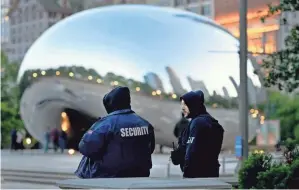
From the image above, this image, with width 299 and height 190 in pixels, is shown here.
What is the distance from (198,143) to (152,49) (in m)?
27.1

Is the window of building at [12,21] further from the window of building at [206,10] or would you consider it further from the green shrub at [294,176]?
the green shrub at [294,176]

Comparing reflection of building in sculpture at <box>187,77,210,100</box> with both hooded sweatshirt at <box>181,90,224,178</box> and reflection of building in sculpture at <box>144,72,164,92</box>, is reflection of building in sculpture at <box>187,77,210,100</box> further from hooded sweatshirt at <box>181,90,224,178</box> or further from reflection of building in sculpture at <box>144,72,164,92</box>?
hooded sweatshirt at <box>181,90,224,178</box>

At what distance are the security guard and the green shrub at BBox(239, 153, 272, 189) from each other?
115 centimetres

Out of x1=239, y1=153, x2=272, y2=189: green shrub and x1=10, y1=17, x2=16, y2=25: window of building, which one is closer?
x1=239, y1=153, x2=272, y2=189: green shrub

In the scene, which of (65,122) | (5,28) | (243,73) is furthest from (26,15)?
(243,73)

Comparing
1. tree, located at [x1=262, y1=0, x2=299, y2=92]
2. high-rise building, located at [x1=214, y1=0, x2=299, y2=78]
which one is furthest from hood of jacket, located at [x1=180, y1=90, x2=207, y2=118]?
high-rise building, located at [x1=214, y1=0, x2=299, y2=78]

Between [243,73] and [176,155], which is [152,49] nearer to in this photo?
[243,73]

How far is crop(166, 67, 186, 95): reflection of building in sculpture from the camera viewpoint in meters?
33.8

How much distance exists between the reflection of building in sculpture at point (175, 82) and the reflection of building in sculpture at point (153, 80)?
0.60m

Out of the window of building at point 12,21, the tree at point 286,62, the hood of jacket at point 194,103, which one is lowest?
A: the hood of jacket at point 194,103

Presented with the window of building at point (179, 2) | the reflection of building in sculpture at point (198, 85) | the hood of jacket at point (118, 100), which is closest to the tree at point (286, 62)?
Answer: the hood of jacket at point (118, 100)

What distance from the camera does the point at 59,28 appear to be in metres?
37.5

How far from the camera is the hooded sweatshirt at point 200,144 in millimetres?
7133

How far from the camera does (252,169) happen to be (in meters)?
7.28
